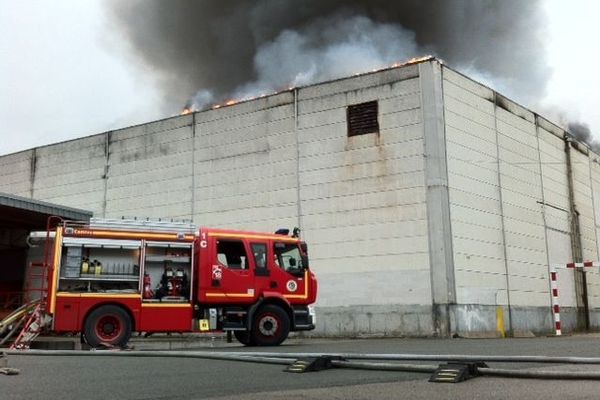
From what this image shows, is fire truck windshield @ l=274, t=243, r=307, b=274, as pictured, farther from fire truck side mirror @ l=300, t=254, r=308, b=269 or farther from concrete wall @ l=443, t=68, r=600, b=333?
concrete wall @ l=443, t=68, r=600, b=333

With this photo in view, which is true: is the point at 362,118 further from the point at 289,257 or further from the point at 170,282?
the point at 170,282

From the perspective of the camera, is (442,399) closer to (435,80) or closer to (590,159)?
(435,80)

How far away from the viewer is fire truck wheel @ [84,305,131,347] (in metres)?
12.4

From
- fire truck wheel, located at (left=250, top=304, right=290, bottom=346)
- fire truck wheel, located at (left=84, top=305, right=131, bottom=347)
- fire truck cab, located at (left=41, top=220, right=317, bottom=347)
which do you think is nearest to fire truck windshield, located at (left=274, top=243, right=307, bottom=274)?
fire truck cab, located at (left=41, top=220, right=317, bottom=347)

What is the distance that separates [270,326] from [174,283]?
2.22 metres

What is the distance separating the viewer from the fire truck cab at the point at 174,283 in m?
12.6

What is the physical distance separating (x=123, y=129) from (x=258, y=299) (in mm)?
14391

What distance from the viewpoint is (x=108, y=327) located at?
12617 millimetres

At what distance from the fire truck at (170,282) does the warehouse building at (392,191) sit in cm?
567

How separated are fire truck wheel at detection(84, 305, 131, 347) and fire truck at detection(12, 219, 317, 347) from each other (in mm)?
19

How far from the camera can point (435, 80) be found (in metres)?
19.5

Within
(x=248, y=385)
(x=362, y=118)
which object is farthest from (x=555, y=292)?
(x=248, y=385)

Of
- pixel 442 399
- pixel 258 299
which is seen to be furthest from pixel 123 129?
pixel 442 399

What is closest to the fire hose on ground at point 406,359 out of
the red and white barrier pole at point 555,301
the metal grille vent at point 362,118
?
the metal grille vent at point 362,118
